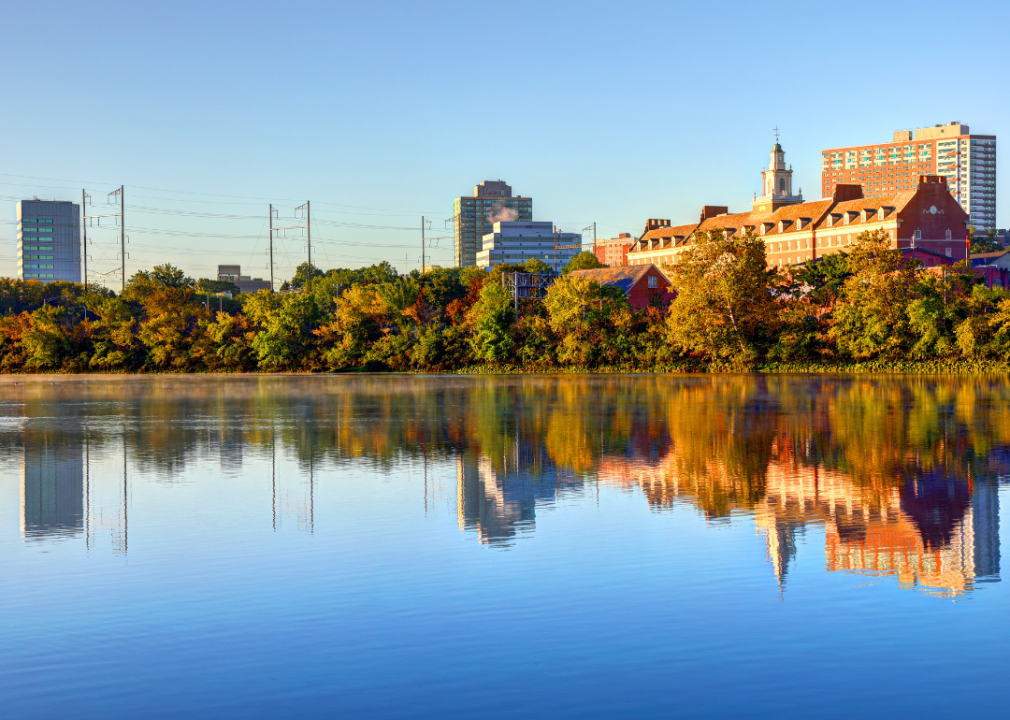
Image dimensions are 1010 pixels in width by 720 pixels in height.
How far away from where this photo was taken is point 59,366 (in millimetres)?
108938

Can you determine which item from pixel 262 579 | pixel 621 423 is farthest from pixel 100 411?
pixel 262 579

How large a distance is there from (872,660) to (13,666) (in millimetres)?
8843

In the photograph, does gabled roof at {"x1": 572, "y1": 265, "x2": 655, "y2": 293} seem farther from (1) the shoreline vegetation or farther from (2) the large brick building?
(2) the large brick building

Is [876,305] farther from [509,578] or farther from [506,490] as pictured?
[509,578]

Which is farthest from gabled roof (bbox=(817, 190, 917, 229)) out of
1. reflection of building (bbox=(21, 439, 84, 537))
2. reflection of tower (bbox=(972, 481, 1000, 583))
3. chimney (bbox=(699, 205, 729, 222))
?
reflection of building (bbox=(21, 439, 84, 537))

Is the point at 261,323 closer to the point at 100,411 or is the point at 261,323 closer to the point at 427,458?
the point at 100,411

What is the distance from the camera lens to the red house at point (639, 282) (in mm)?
105875

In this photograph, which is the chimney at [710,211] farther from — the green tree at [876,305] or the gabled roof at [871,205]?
the green tree at [876,305]

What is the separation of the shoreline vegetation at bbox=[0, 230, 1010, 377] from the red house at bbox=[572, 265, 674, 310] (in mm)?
6250

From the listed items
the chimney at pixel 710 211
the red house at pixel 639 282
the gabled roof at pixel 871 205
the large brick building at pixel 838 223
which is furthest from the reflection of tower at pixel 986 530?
the chimney at pixel 710 211

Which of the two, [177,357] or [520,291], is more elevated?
[520,291]

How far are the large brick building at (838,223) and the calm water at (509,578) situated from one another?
8770 cm

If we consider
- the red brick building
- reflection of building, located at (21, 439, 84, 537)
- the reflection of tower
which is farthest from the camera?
the red brick building

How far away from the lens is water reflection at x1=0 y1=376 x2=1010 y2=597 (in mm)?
17062
